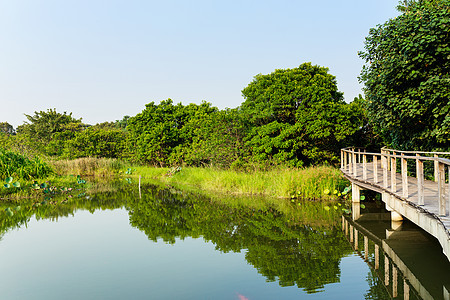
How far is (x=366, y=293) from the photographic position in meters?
6.90

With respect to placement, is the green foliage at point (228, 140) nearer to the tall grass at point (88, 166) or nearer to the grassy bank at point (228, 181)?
the grassy bank at point (228, 181)

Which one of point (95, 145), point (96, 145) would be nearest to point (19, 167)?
point (96, 145)

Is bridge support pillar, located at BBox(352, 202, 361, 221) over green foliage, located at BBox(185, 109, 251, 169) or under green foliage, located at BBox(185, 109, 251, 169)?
under

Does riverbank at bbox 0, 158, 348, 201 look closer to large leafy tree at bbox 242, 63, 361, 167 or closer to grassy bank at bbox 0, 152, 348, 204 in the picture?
grassy bank at bbox 0, 152, 348, 204

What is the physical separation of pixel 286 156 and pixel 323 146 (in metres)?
2.50

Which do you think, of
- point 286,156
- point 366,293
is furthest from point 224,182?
point 366,293

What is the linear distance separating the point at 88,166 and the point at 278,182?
2227 cm

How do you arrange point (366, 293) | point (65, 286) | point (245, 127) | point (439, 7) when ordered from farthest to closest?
point (245, 127) → point (439, 7) → point (65, 286) → point (366, 293)

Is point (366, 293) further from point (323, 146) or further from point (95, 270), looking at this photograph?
point (323, 146)

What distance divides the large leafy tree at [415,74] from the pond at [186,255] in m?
4.12

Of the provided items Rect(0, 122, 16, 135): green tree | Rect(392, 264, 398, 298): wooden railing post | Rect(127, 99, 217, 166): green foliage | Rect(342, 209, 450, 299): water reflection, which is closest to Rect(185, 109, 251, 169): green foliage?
Rect(127, 99, 217, 166): green foliage

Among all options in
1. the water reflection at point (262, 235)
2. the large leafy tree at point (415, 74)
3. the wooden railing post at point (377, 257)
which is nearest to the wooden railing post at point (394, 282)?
the wooden railing post at point (377, 257)

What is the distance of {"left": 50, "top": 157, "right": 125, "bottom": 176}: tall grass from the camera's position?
109ft

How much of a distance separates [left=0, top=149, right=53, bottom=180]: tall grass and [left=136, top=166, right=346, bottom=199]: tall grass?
9.95 metres
